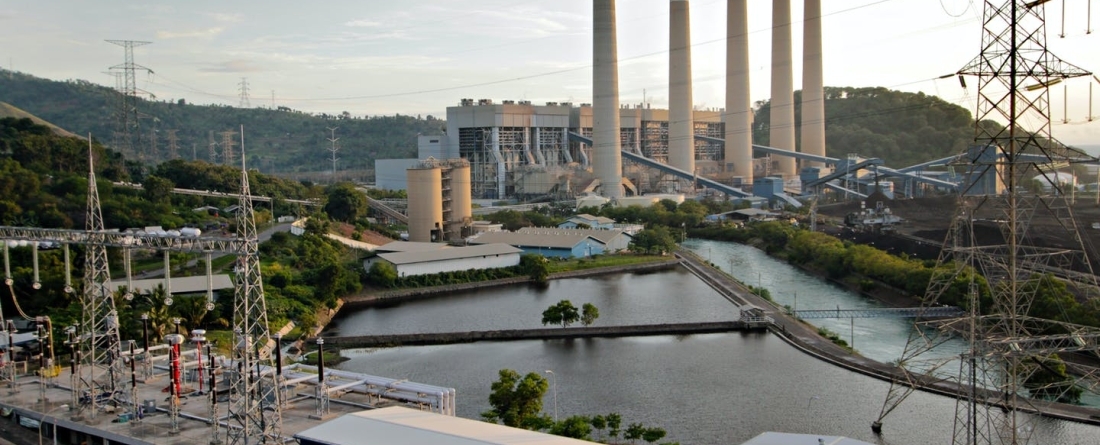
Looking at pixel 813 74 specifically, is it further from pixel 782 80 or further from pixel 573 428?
pixel 573 428

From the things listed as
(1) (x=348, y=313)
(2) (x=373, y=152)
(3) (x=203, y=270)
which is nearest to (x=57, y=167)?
(3) (x=203, y=270)

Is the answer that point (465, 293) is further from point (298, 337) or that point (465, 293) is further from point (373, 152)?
point (373, 152)

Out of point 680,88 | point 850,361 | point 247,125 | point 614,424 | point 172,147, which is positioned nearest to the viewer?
point 614,424

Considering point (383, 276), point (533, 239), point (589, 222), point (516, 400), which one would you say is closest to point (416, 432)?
point (516, 400)

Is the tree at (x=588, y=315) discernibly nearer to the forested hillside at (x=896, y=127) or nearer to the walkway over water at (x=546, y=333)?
the walkway over water at (x=546, y=333)

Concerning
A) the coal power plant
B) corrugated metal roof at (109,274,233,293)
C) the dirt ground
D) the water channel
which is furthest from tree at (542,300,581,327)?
the coal power plant

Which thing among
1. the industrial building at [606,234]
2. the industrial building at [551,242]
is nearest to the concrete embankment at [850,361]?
the industrial building at [551,242]
